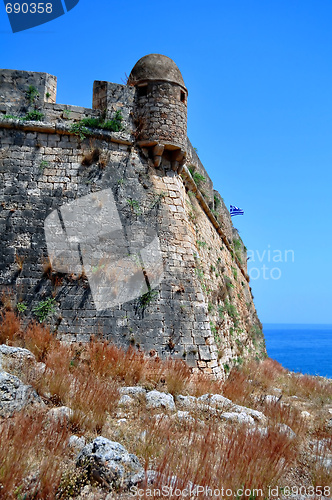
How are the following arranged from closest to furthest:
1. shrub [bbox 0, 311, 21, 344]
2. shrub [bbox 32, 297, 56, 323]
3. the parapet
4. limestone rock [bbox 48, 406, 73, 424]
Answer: limestone rock [bbox 48, 406, 73, 424] → shrub [bbox 0, 311, 21, 344] → shrub [bbox 32, 297, 56, 323] → the parapet

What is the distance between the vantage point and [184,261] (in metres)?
8.80

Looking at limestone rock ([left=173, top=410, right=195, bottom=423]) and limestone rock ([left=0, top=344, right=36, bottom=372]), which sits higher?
limestone rock ([left=0, top=344, right=36, bottom=372])

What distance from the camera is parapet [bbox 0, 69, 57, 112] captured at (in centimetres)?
854

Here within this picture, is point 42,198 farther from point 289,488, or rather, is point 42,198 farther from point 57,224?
point 289,488

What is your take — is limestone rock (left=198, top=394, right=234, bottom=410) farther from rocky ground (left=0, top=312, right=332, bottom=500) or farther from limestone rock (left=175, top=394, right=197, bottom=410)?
limestone rock (left=175, top=394, right=197, bottom=410)

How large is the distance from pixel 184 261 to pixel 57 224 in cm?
285

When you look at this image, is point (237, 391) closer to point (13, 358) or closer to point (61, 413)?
point (61, 413)

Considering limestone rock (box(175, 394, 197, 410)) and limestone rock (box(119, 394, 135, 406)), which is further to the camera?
limestone rock (box(175, 394, 197, 410))

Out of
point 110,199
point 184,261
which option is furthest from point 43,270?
point 184,261

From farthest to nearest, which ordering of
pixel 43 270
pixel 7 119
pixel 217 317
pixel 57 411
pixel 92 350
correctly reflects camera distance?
pixel 217 317 → pixel 7 119 → pixel 43 270 → pixel 92 350 → pixel 57 411

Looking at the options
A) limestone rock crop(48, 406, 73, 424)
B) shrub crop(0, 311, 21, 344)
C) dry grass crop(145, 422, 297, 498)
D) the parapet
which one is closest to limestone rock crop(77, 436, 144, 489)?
dry grass crop(145, 422, 297, 498)

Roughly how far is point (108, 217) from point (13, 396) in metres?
4.66

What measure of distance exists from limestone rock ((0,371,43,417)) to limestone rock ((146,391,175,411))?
5.30 ft

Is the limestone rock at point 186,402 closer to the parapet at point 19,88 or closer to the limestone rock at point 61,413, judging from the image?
the limestone rock at point 61,413
